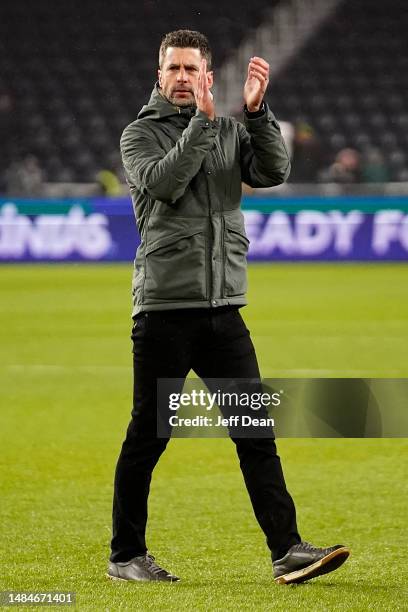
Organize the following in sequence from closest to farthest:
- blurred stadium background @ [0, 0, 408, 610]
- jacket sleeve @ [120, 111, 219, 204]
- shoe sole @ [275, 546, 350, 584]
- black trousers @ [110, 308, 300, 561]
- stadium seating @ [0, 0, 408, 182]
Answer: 1. jacket sleeve @ [120, 111, 219, 204]
2. shoe sole @ [275, 546, 350, 584]
3. black trousers @ [110, 308, 300, 561]
4. blurred stadium background @ [0, 0, 408, 610]
5. stadium seating @ [0, 0, 408, 182]

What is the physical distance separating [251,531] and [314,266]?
15.2m

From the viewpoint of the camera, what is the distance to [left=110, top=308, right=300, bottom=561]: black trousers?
4652 mm

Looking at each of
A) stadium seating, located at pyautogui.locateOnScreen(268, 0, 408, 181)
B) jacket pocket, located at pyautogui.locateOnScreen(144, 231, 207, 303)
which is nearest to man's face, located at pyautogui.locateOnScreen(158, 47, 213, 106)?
jacket pocket, located at pyautogui.locateOnScreen(144, 231, 207, 303)

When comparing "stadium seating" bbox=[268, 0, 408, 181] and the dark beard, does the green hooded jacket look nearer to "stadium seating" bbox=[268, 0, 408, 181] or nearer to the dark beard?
the dark beard

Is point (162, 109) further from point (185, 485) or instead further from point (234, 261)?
point (185, 485)

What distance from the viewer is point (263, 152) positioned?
462cm

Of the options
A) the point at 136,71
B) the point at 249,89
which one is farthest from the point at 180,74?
the point at 136,71

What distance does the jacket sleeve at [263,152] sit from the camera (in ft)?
15.1

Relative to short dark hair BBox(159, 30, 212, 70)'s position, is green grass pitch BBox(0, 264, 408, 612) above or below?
below

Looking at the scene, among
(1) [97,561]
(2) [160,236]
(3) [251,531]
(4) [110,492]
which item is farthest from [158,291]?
(4) [110,492]

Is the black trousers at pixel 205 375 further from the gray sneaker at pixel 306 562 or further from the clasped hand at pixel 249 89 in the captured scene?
the clasped hand at pixel 249 89

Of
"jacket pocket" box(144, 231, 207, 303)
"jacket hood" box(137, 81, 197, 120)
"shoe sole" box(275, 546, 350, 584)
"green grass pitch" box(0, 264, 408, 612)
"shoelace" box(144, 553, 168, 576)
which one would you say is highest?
"jacket hood" box(137, 81, 197, 120)

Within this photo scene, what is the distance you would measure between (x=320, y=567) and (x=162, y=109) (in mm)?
1752

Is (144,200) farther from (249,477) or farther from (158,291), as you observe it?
(249,477)
